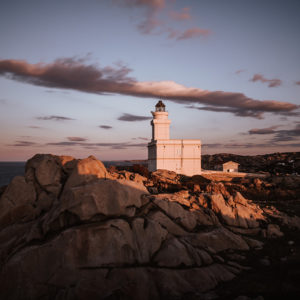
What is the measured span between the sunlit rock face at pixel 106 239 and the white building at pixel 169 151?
3003 centimetres

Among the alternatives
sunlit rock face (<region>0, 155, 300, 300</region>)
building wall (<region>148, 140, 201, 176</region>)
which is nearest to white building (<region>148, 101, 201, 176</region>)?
building wall (<region>148, 140, 201, 176</region>)

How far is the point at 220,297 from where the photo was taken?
33.7ft

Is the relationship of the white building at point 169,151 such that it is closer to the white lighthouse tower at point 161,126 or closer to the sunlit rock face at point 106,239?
the white lighthouse tower at point 161,126

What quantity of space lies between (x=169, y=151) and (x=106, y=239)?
121ft

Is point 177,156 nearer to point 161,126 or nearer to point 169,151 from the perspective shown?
point 169,151

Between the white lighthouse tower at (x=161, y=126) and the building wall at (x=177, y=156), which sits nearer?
the building wall at (x=177, y=156)

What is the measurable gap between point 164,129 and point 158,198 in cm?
3509

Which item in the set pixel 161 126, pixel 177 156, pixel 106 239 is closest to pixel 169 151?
pixel 177 156

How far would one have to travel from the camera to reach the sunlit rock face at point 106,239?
10492 millimetres

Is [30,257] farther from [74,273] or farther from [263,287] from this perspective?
[263,287]

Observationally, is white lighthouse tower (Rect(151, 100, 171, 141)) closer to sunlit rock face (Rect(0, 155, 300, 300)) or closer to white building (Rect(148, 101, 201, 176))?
white building (Rect(148, 101, 201, 176))

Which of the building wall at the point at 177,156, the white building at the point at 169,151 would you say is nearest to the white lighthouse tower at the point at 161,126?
the white building at the point at 169,151

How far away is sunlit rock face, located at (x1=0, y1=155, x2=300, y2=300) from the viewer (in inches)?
413

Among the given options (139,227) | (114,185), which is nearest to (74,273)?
(139,227)
